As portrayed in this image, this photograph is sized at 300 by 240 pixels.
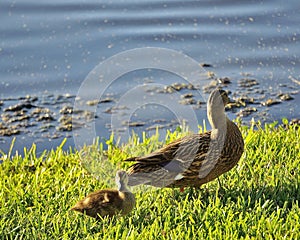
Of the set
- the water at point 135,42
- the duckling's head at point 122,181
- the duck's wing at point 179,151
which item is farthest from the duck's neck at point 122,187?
the water at point 135,42

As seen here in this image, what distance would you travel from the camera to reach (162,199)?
604 centimetres

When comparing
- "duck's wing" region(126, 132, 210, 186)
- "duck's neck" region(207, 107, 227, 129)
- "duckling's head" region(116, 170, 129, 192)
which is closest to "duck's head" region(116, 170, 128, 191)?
"duckling's head" region(116, 170, 129, 192)

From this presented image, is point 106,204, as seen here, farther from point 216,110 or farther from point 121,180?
point 216,110

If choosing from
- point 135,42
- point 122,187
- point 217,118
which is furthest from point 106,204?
point 135,42

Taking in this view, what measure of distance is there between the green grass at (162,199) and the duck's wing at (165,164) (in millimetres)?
146

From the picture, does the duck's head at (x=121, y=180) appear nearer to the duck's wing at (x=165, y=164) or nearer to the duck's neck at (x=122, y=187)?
the duck's neck at (x=122, y=187)

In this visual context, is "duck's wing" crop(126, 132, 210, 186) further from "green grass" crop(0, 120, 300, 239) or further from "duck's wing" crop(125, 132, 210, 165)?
"green grass" crop(0, 120, 300, 239)

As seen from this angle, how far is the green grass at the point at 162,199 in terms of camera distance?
5535mm

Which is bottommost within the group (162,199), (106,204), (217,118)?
(162,199)

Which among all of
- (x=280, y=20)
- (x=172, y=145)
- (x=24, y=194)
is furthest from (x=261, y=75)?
(x=24, y=194)

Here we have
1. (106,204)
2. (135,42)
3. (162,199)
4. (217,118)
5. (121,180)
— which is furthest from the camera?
(135,42)

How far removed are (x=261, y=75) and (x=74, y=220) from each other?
159 inches

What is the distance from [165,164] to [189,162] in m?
0.18

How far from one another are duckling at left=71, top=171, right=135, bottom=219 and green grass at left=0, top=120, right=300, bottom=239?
2.8 inches
